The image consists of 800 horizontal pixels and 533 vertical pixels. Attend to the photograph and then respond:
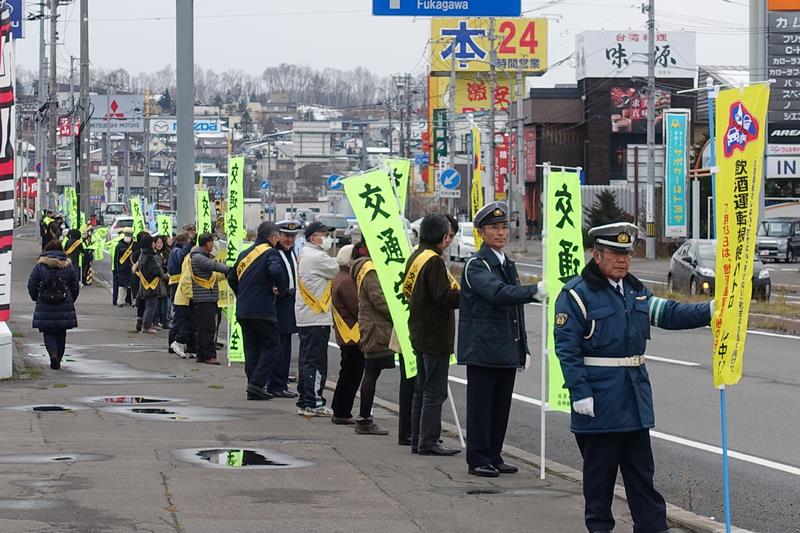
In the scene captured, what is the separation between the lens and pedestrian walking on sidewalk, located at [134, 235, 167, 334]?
21.6m

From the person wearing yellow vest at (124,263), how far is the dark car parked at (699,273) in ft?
40.3

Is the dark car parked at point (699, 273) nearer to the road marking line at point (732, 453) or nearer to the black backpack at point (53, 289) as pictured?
the black backpack at point (53, 289)

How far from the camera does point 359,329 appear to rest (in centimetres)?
1139

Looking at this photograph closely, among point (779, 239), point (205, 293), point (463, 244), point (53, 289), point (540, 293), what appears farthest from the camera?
point (779, 239)

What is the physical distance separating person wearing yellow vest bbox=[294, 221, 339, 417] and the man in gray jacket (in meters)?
4.44

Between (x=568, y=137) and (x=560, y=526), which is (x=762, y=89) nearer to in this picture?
(x=560, y=526)

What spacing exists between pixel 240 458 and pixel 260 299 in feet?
13.1

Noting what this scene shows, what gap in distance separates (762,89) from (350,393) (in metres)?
5.93

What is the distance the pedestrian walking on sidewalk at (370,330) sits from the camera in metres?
11.1

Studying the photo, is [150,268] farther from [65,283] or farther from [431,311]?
[431,311]

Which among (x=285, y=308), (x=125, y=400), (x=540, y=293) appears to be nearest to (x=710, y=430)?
(x=540, y=293)

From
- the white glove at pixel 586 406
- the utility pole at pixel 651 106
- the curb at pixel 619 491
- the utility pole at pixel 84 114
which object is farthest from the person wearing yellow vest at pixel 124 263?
the utility pole at pixel 651 106

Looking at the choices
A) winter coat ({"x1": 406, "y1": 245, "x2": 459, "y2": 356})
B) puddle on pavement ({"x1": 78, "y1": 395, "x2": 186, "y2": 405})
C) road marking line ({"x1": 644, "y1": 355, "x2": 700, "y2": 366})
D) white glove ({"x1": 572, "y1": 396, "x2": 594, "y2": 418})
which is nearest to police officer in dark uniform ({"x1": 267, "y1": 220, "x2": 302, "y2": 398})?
puddle on pavement ({"x1": 78, "y1": 395, "x2": 186, "y2": 405})

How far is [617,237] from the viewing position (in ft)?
23.2
